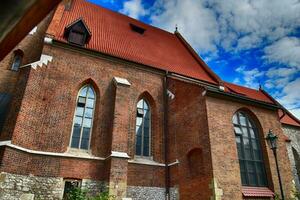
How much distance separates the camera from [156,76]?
14773 mm

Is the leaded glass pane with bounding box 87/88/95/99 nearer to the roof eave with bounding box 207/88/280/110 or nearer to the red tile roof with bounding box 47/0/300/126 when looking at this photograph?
the red tile roof with bounding box 47/0/300/126

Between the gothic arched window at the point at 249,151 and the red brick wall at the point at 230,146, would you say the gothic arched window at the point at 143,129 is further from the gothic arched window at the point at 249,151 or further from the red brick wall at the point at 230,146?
the gothic arched window at the point at 249,151

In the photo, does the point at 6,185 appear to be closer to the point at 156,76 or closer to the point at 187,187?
the point at 187,187

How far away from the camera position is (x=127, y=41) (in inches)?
643

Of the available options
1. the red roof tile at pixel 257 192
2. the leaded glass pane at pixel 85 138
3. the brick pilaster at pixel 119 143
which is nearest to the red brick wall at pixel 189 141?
the red roof tile at pixel 257 192

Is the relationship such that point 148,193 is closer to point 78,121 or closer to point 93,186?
point 93,186

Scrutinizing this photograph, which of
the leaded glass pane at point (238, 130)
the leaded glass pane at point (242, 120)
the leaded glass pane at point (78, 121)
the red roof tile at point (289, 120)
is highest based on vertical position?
the red roof tile at point (289, 120)

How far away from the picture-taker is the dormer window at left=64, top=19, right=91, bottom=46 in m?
13.1

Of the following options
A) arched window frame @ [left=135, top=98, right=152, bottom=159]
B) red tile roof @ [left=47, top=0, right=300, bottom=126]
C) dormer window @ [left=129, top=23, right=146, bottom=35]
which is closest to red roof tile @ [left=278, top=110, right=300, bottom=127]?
red tile roof @ [left=47, top=0, right=300, bottom=126]

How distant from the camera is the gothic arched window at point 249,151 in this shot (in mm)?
11098

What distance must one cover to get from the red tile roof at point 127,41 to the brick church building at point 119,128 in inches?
8.0

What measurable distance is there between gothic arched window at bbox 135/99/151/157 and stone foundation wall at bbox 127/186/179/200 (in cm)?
180

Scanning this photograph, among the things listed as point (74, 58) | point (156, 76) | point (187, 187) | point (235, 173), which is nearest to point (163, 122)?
point (156, 76)

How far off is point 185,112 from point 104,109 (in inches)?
163
